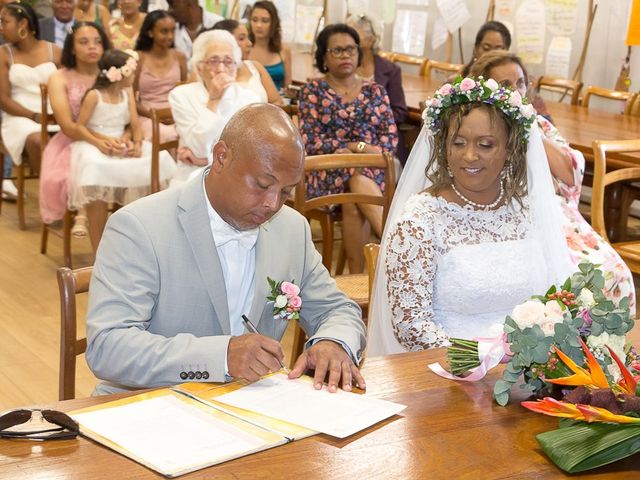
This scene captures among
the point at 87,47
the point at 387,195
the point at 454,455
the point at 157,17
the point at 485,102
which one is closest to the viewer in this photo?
the point at 454,455

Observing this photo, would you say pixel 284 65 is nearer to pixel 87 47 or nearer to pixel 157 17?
pixel 157 17

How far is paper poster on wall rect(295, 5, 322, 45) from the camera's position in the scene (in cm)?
1055

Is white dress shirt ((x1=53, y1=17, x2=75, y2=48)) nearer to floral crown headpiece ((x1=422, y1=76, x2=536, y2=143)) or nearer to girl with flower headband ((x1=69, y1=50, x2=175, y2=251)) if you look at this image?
girl with flower headband ((x1=69, y1=50, x2=175, y2=251))

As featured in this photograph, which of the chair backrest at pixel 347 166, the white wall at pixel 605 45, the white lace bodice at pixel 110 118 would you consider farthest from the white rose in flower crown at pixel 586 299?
the white wall at pixel 605 45

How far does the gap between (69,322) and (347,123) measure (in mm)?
3242

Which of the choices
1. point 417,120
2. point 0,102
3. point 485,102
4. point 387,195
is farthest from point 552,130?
point 0,102

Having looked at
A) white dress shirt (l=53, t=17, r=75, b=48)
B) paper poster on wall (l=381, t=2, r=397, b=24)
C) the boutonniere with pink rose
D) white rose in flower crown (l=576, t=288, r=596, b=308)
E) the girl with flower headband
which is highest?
paper poster on wall (l=381, t=2, r=397, b=24)

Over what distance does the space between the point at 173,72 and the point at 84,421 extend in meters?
5.28

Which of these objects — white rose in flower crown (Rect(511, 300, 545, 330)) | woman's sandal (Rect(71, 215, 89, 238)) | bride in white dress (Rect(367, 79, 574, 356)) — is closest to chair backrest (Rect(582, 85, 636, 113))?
woman's sandal (Rect(71, 215, 89, 238))

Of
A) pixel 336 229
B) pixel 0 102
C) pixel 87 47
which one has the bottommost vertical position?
pixel 336 229

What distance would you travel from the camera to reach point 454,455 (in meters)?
1.68

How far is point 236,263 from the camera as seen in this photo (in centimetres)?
223

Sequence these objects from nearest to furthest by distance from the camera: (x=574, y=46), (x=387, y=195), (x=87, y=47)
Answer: (x=387, y=195) → (x=87, y=47) → (x=574, y=46)

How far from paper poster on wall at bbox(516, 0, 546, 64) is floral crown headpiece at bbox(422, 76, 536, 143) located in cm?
567
